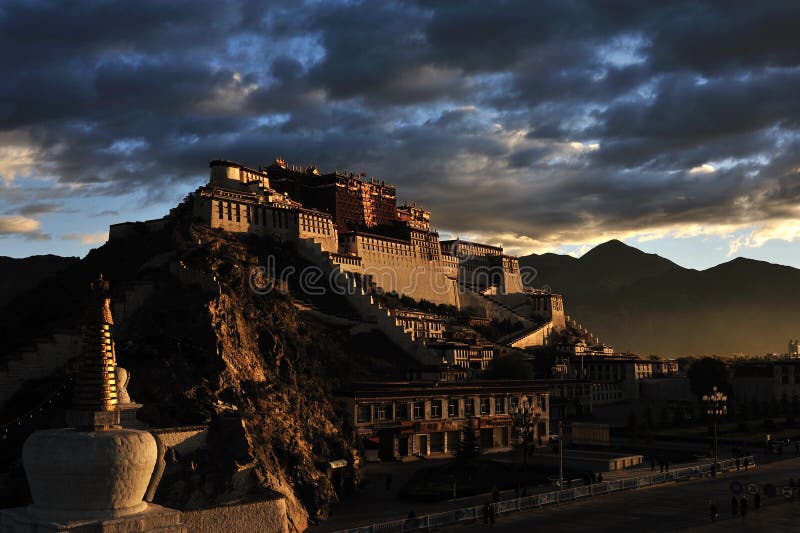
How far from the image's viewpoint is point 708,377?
12275 cm

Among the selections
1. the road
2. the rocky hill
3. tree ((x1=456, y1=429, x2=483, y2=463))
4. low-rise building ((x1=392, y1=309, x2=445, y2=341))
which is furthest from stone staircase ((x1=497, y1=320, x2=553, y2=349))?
the road

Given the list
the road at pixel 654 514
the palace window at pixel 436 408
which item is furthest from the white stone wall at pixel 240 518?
the palace window at pixel 436 408

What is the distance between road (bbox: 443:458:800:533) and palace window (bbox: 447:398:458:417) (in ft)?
77.6

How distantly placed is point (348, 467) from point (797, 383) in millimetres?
90681

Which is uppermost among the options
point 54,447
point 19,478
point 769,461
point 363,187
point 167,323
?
point 363,187

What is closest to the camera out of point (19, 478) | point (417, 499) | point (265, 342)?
point (19, 478)

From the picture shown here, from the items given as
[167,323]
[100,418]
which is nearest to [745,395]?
[167,323]

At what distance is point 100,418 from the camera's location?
55.3 ft

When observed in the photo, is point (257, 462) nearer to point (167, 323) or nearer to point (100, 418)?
point (167, 323)

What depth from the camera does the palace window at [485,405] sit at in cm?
7962

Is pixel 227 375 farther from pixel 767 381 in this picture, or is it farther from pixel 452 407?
pixel 767 381

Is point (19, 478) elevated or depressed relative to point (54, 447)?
depressed

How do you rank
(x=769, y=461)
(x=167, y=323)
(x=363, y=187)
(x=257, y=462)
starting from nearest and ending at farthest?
(x=257, y=462) → (x=167, y=323) → (x=769, y=461) → (x=363, y=187)

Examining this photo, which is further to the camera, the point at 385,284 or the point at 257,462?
the point at 385,284
